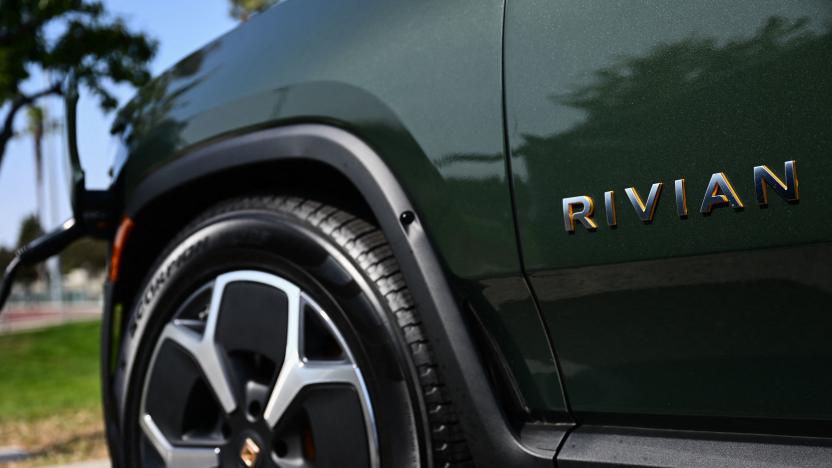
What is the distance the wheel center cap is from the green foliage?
727 centimetres

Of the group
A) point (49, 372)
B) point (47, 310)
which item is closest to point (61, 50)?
point (49, 372)

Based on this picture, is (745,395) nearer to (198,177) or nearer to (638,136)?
(638,136)

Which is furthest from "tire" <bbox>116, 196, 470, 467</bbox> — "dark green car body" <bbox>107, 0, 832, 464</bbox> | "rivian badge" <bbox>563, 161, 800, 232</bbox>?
"rivian badge" <bbox>563, 161, 800, 232</bbox>

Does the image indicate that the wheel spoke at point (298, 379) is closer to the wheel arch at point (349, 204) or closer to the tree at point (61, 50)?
the wheel arch at point (349, 204)

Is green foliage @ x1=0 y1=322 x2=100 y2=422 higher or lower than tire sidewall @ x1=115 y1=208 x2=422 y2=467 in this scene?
lower

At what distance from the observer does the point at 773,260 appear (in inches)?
49.3

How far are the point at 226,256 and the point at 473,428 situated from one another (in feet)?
2.28

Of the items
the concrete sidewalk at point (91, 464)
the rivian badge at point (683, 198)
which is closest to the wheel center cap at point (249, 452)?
the rivian badge at point (683, 198)

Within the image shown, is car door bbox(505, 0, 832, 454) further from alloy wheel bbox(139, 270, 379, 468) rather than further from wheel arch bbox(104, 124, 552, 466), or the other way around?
alloy wheel bbox(139, 270, 379, 468)

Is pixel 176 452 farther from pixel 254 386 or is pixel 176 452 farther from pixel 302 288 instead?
pixel 302 288

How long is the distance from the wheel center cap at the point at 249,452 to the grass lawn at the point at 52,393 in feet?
11.6

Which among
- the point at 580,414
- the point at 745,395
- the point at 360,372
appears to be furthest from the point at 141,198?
the point at 745,395

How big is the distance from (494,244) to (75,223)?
1304 mm

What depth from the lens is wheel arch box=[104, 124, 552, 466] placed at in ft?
5.21
